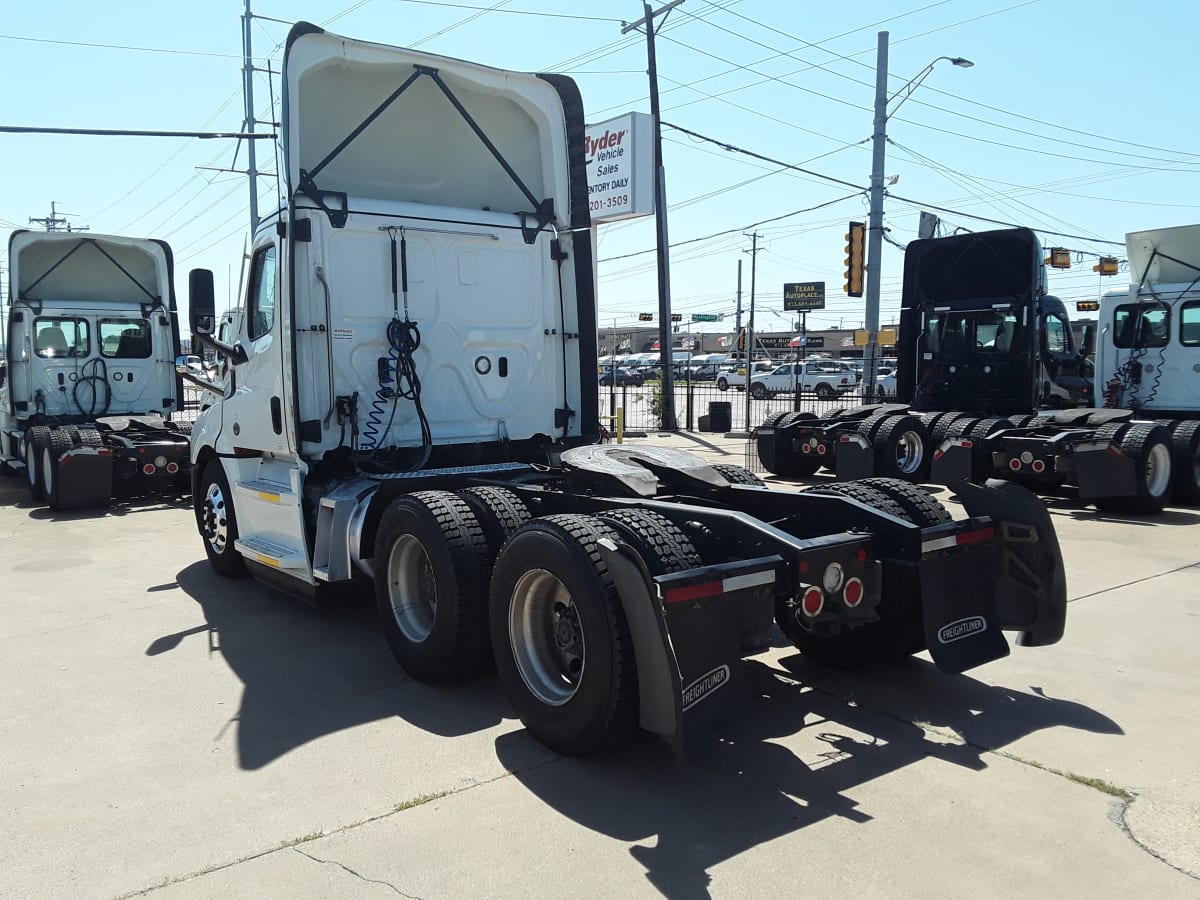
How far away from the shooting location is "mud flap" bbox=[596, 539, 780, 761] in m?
3.64

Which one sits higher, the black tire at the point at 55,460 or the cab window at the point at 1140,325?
the cab window at the point at 1140,325

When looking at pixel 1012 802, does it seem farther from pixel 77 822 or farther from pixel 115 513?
pixel 115 513

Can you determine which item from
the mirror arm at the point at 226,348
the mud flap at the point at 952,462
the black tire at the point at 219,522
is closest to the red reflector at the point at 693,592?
the mirror arm at the point at 226,348

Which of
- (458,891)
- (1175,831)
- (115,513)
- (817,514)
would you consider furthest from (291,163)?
(115,513)

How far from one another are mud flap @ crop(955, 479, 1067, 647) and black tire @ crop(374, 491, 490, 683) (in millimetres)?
2552

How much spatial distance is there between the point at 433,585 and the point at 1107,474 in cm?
833

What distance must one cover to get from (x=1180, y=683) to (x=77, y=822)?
5391 mm

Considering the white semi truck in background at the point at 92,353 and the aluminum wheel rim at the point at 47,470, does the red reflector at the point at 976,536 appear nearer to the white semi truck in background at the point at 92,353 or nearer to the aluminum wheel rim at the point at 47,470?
the white semi truck in background at the point at 92,353

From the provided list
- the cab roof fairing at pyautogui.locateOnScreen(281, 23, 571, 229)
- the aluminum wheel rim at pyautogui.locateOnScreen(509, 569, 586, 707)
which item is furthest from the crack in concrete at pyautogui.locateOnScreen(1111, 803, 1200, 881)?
the cab roof fairing at pyautogui.locateOnScreen(281, 23, 571, 229)

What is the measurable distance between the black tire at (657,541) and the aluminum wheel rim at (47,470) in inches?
394

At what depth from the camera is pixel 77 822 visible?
3.72m

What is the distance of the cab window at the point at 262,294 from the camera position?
667 cm

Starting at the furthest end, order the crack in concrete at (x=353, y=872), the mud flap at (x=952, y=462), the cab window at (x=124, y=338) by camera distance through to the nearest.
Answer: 1. the cab window at (x=124, y=338)
2. the mud flap at (x=952, y=462)
3. the crack in concrete at (x=353, y=872)

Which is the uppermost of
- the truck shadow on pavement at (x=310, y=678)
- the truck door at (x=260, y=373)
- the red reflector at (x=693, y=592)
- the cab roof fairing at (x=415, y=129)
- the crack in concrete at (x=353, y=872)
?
the cab roof fairing at (x=415, y=129)
